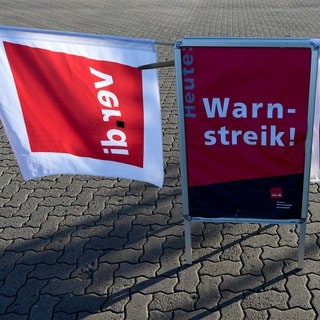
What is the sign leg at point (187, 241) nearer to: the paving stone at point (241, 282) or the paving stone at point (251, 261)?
the paving stone at point (241, 282)

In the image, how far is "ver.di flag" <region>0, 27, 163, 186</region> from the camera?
3193 mm

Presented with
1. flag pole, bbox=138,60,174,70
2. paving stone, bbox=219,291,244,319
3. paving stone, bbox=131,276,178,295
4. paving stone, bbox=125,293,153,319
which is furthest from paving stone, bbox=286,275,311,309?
flag pole, bbox=138,60,174,70

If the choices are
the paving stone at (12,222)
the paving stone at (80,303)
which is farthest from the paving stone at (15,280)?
the paving stone at (12,222)

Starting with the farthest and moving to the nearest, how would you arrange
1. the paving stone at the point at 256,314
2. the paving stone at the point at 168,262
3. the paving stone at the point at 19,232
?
1. the paving stone at the point at 19,232
2. the paving stone at the point at 168,262
3. the paving stone at the point at 256,314

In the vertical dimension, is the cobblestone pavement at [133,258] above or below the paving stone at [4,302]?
below

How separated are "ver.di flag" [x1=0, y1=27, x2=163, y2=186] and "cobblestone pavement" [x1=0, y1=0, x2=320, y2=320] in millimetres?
675

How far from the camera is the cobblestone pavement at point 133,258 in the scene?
3268 mm

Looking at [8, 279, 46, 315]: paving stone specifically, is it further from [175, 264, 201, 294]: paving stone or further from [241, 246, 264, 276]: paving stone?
[241, 246, 264, 276]: paving stone

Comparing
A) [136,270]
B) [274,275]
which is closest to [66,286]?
[136,270]

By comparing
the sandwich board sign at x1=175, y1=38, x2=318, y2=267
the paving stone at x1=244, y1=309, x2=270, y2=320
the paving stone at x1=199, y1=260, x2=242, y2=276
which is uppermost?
the sandwich board sign at x1=175, y1=38, x2=318, y2=267

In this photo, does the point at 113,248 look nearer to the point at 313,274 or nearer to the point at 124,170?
the point at 124,170

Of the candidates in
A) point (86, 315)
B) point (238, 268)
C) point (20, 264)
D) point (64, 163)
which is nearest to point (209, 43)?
point (64, 163)

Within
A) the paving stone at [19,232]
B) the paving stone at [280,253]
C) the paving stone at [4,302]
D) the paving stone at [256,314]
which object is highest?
the paving stone at [4,302]

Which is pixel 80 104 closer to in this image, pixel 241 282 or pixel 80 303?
pixel 80 303
